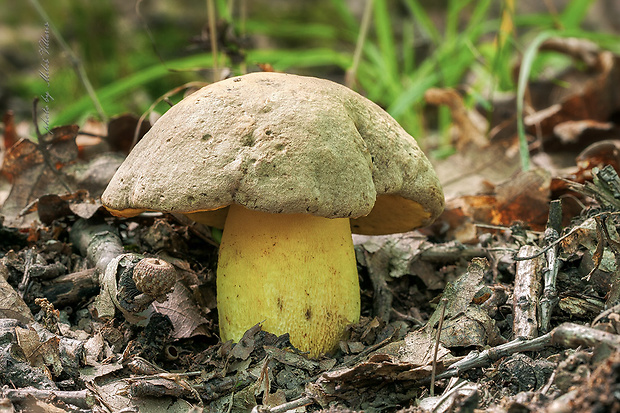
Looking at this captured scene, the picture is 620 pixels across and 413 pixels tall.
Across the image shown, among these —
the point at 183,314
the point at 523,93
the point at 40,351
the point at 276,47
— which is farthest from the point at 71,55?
the point at 276,47

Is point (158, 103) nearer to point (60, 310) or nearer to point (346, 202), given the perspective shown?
point (60, 310)

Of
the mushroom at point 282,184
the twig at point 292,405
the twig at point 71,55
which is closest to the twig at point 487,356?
the twig at point 292,405

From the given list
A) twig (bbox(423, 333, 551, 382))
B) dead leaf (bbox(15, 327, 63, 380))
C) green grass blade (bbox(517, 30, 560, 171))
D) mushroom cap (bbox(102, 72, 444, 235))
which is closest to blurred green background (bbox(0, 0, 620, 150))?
green grass blade (bbox(517, 30, 560, 171))

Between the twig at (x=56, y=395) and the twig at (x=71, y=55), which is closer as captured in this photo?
the twig at (x=56, y=395)

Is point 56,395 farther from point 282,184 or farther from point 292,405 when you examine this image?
point 282,184

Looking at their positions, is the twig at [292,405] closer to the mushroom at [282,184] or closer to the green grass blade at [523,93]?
the mushroom at [282,184]

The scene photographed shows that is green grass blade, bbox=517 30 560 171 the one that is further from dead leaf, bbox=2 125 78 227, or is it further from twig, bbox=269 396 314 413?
dead leaf, bbox=2 125 78 227

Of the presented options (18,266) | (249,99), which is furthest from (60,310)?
(249,99)
